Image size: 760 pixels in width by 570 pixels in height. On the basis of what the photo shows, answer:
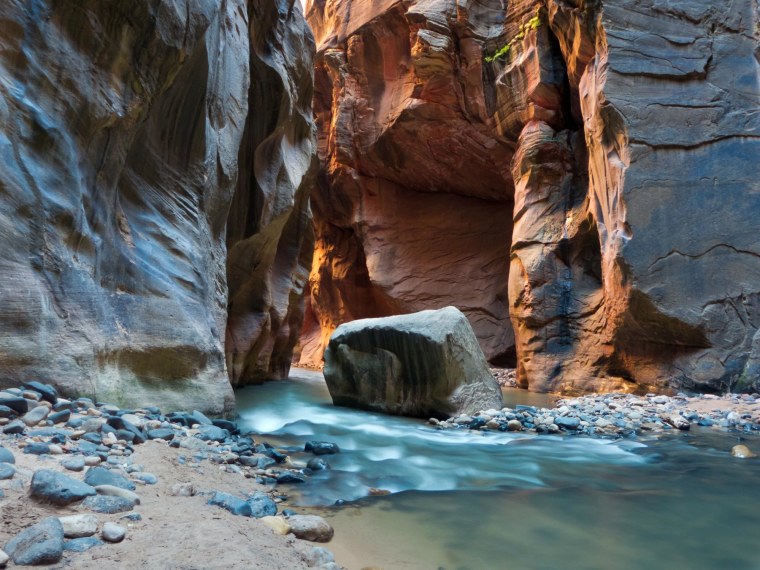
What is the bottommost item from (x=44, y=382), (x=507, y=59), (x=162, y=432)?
(x=162, y=432)

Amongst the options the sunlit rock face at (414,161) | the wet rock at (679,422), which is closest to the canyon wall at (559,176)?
the sunlit rock face at (414,161)

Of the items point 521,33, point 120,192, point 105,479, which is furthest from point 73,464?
point 521,33

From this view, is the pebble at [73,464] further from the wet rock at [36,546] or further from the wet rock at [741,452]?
the wet rock at [741,452]

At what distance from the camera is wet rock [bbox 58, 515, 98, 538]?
1827 mm

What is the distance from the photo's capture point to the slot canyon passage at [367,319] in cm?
253

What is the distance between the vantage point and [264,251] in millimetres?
9867

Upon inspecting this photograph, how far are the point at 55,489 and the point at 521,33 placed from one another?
1389 centimetres

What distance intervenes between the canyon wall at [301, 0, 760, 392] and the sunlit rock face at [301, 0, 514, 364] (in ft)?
0.17

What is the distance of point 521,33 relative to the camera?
43.8 feet

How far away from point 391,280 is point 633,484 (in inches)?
576

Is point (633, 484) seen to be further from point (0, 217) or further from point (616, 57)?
point (616, 57)

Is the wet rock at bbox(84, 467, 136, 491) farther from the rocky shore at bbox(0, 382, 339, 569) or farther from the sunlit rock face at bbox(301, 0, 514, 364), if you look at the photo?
the sunlit rock face at bbox(301, 0, 514, 364)

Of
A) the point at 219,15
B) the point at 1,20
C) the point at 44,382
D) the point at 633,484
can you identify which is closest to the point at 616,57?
the point at 219,15

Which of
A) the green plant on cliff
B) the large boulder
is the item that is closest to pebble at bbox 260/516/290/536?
the large boulder
